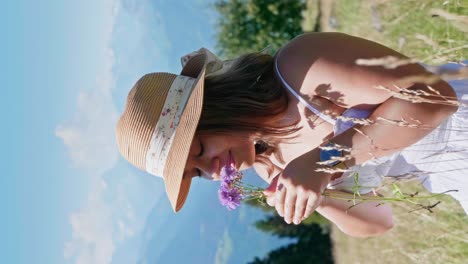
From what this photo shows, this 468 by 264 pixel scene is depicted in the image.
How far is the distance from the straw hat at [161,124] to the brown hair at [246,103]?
86mm

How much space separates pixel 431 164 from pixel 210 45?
1472 cm

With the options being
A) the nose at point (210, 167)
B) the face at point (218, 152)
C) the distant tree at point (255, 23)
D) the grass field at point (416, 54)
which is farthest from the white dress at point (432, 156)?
the distant tree at point (255, 23)

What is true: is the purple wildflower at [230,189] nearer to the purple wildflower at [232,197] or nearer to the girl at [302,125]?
the purple wildflower at [232,197]

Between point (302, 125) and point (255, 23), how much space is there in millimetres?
13132

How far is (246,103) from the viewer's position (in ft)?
6.89

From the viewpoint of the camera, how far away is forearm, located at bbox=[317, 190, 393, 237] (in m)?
2.27

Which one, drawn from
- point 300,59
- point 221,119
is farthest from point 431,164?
point 221,119

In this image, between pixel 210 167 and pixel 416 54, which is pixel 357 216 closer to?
pixel 210 167

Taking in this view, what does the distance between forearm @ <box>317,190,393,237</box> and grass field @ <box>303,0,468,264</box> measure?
0.19 m

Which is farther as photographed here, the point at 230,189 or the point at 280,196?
the point at 230,189

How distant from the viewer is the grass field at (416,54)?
5.02 feet

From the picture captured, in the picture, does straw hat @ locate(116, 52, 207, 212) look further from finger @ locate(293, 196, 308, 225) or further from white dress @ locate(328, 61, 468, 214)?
white dress @ locate(328, 61, 468, 214)

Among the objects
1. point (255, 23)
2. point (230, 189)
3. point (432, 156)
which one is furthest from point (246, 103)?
point (255, 23)

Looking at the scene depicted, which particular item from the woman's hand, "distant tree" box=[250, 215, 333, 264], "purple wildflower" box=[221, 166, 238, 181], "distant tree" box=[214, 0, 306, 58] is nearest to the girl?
the woman's hand
